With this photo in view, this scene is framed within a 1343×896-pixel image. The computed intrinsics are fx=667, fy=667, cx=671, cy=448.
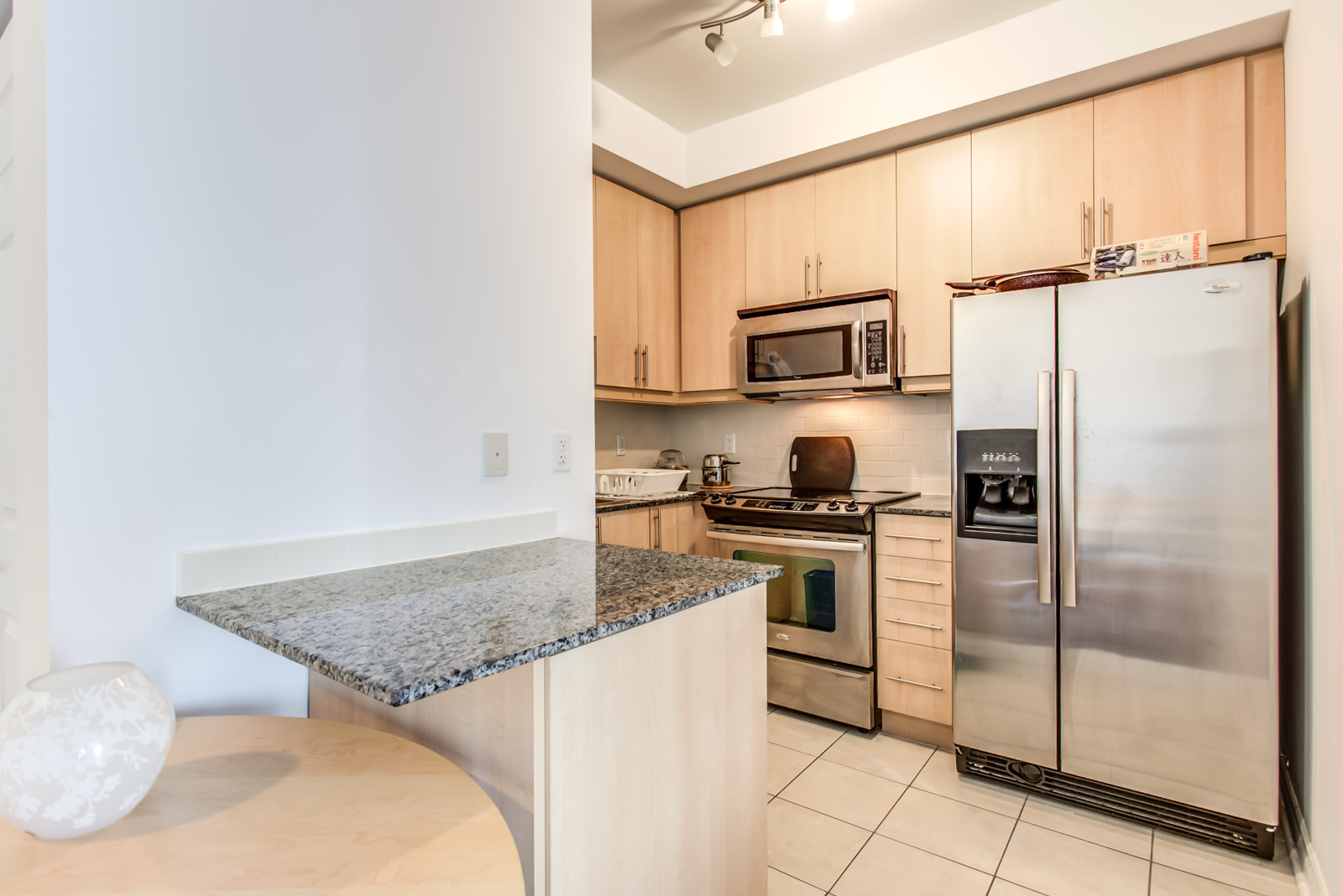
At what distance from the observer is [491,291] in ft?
5.25

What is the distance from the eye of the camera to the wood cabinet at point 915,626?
2.49 m

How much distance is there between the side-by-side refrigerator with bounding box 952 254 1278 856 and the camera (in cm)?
182

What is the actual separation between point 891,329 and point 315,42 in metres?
2.23

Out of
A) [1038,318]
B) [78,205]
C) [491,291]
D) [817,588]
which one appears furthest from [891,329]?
[78,205]

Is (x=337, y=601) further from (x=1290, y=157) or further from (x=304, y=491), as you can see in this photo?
(x=1290, y=157)

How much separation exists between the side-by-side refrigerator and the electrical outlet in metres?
1.33

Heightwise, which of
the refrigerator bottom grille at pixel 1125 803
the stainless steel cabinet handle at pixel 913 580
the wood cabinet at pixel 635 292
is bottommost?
the refrigerator bottom grille at pixel 1125 803

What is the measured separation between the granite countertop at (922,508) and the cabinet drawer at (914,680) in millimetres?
508

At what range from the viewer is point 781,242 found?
3.18 metres

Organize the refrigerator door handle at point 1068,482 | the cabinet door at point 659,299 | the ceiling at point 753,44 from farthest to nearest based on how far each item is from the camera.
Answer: the cabinet door at point 659,299 < the ceiling at point 753,44 < the refrigerator door handle at point 1068,482

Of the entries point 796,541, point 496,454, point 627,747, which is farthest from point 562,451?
point 796,541

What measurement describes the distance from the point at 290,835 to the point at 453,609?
0.34 metres

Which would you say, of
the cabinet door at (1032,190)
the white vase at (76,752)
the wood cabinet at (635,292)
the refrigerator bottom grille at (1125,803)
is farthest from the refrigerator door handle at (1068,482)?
the white vase at (76,752)

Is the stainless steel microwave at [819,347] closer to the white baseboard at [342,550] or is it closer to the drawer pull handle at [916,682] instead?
the drawer pull handle at [916,682]
